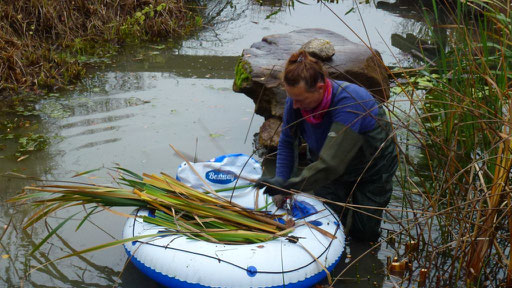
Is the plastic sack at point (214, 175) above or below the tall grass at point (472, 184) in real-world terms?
below

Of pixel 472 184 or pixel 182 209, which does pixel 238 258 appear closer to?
pixel 182 209

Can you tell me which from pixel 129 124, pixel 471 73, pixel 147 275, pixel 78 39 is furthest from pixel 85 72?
pixel 471 73

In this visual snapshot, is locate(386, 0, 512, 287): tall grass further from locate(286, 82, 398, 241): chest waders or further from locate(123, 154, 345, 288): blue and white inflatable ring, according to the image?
A: locate(123, 154, 345, 288): blue and white inflatable ring

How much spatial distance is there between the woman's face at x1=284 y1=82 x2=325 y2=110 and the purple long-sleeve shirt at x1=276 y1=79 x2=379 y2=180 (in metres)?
0.10

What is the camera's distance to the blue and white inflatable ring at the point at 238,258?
3031mm

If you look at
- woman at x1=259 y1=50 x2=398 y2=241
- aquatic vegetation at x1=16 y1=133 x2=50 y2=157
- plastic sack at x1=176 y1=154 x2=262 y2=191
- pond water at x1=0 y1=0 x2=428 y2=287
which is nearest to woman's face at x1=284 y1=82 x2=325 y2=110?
woman at x1=259 y1=50 x2=398 y2=241

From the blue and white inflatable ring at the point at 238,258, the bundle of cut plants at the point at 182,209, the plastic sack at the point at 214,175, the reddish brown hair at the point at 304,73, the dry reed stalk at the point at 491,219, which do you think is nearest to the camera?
the dry reed stalk at the point at 491,219

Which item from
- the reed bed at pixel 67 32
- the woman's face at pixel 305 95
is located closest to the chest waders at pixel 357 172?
the woman's face at pixel 305 95

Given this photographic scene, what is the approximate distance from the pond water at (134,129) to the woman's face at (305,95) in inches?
17.9

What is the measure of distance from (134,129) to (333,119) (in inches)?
107

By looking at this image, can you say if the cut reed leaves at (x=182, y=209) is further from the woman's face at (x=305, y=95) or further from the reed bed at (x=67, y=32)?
the reed bed at (x=67, y=32)

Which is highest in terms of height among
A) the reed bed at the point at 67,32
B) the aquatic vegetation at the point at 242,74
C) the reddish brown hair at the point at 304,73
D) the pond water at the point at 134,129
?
the reddish brown hair at the point at 304,73

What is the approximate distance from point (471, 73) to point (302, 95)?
2.82ft

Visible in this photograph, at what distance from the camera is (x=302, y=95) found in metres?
3.20
